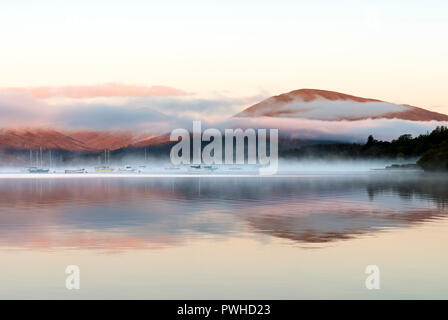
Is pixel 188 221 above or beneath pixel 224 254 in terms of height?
beneath

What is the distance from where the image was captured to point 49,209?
55406 millimetres

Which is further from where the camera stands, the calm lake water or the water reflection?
the water reflection

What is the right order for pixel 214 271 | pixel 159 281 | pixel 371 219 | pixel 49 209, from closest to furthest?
pixel 159 281, pixel 214 271, pixel 371 219, pixel 49 209

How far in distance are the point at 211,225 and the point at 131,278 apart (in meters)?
17.9

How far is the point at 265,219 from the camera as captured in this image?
45.6m

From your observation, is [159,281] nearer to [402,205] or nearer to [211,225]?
[211,225]

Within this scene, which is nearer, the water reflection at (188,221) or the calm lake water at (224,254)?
the calm lake water at (224,254)

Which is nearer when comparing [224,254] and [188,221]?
[224,254]

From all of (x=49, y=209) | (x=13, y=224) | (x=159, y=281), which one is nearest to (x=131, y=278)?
(x=159, y=281)
